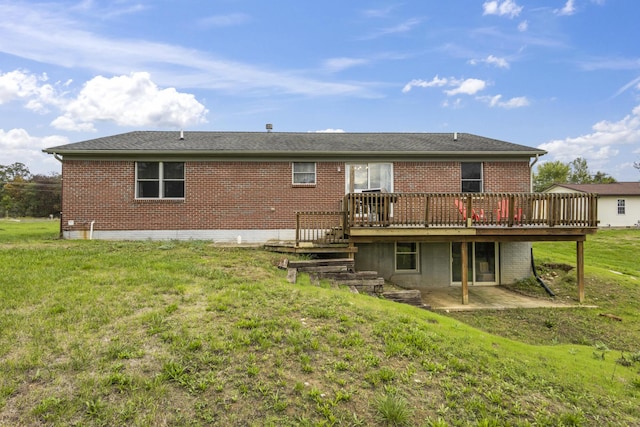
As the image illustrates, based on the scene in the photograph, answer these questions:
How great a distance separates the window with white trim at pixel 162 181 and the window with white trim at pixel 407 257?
7721 millimetres

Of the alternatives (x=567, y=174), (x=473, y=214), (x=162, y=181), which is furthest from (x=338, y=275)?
(x=567, y=174)

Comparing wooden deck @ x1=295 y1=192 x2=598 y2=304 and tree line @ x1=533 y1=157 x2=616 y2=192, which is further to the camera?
tree line @ x1=533 y1=157 x2=616 y2=192

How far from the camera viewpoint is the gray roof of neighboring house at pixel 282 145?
10.8m

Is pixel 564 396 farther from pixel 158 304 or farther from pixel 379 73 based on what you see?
pixel 379 73

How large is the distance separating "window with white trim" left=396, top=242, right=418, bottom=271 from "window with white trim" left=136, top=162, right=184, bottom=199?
25.3ft

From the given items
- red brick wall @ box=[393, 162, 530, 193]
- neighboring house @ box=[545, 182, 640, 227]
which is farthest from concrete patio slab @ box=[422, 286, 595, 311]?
neighboring house @ box=[545, 182, 640, 227]

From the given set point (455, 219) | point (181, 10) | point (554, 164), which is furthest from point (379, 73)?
point (554, 164)

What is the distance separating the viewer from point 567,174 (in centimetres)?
6066

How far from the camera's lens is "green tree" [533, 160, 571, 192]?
59688 mm

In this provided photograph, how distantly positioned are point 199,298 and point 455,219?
741 cm

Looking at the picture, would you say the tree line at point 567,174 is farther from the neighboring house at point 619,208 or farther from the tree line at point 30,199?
the tree line at point 30,199

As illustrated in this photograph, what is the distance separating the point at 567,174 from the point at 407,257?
216 feet

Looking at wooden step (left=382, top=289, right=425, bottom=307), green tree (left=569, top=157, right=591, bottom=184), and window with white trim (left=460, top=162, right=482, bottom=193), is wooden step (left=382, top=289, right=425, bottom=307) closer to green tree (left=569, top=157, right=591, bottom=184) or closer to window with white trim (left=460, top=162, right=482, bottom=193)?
window with white trim (left=460, top=162, right=482, bottom=193)

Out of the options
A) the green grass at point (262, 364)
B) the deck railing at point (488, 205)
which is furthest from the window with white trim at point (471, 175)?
the green grass at point (262, 364)
